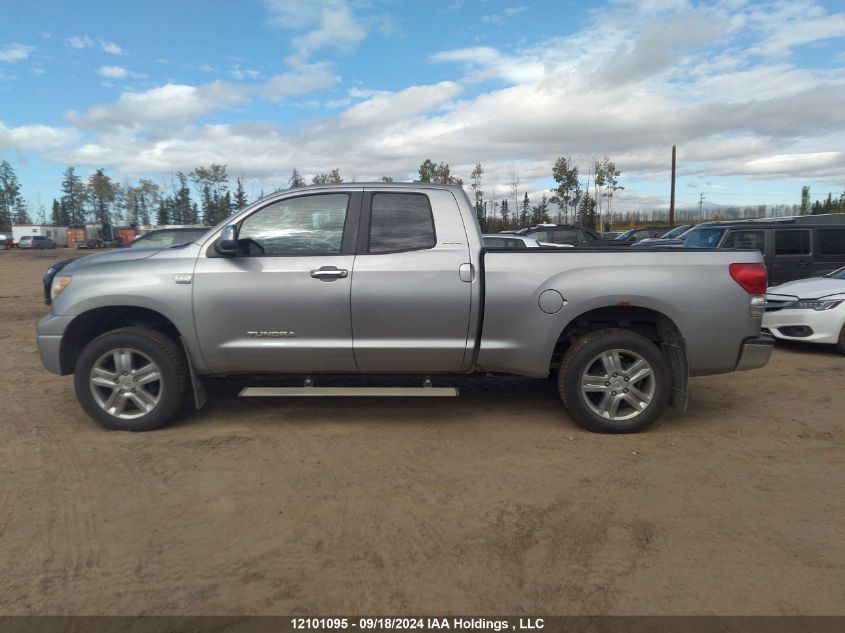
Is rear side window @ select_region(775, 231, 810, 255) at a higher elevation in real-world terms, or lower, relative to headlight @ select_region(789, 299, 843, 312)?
higher

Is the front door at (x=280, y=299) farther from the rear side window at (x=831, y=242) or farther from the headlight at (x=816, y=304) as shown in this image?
the rear side window at (x=831, y=242)

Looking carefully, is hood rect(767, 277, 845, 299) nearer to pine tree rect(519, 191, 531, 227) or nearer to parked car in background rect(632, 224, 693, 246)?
parked car in background rect(632, 224, 693, 246)

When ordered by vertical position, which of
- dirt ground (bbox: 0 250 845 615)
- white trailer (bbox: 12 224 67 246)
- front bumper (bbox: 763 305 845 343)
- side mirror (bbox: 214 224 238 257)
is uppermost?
white trailer (bbox: 12 224 67 246)

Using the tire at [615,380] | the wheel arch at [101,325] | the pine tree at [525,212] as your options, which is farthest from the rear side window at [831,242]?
the pine tree at [525,212]

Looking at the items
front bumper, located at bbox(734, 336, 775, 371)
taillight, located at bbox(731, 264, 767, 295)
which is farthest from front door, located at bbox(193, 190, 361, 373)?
front bumper, located at bbox(734, 336, 775, 371)

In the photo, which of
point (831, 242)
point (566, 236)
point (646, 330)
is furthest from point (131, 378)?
point (566, 236)

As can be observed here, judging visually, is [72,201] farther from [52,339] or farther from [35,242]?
[52,339]

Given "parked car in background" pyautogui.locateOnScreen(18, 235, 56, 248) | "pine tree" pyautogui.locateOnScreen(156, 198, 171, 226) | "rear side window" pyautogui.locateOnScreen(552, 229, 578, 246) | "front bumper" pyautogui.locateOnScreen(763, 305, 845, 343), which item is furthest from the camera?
"pine tree" pyautogui.locateOnScreen(156, 198, 171, 226)

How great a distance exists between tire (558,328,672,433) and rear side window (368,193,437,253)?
1470 millimetres

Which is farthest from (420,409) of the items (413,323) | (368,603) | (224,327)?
(368,603)

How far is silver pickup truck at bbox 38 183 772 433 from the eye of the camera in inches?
174

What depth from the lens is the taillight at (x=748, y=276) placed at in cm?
437

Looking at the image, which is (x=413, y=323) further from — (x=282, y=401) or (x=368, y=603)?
(x=368, y=603)

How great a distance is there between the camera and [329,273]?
4.43 m
